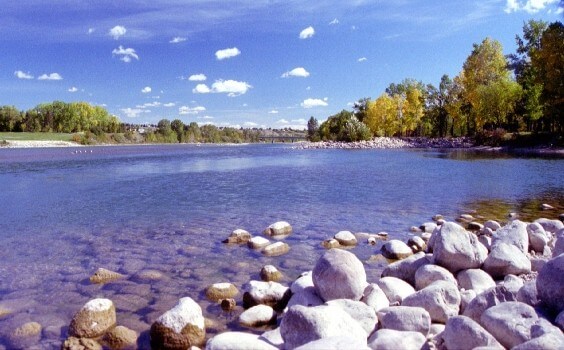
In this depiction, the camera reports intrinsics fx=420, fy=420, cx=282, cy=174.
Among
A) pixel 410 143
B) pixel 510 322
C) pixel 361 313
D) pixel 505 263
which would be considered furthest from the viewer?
pixel 410 143

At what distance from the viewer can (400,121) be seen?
11119cm

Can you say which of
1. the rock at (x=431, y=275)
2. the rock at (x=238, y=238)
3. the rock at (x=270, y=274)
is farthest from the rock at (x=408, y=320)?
the rock at (x=238, y=238)

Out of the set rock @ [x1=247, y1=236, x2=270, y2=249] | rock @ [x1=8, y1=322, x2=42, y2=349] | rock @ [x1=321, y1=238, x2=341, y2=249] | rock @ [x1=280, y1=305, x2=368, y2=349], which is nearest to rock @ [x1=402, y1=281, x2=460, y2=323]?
rock @ [x1=280, y1=305, x2=368, y2=349]

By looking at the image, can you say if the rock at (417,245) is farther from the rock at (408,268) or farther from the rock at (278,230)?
the rock at (278,230)

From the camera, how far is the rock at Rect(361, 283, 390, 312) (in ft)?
23.9

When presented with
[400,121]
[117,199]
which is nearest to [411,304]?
[117,199]

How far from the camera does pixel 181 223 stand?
16641 millimetres

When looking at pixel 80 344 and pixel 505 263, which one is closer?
pixel 80 344

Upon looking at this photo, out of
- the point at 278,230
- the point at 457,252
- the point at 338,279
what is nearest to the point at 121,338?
the point at 338,279

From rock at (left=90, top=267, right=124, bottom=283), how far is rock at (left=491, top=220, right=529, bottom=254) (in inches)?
361

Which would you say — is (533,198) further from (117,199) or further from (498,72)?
(498,72)

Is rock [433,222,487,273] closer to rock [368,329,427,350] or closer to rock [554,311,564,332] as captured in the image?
rock [554,311,564,332]

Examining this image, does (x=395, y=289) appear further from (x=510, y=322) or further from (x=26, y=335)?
(x=26, y=335)

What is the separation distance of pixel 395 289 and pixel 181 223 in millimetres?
10630
